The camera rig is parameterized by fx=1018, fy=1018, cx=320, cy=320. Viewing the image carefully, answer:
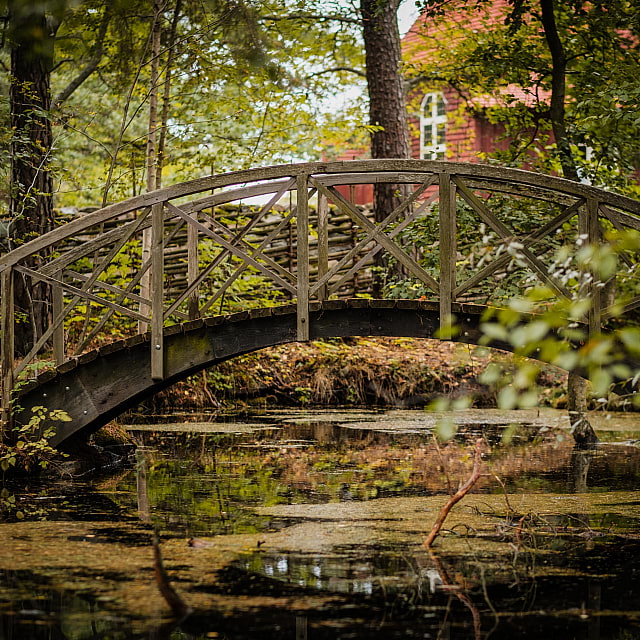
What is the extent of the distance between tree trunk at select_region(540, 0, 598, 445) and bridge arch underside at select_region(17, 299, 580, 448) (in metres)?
3.09

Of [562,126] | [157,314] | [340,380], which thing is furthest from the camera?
[340,380]

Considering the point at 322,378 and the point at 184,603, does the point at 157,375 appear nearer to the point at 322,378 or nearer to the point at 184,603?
the point at 184,603

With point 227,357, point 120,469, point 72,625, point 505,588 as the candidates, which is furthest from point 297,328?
point 72,625

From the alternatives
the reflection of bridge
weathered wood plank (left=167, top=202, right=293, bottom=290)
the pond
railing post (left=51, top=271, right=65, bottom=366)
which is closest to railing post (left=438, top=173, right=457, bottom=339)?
the reflection of bridge

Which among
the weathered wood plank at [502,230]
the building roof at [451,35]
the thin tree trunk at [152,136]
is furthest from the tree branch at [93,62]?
the building roof at [451,35]

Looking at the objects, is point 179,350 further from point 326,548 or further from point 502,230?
point 326,548

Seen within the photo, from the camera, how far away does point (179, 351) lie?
7.88 metres

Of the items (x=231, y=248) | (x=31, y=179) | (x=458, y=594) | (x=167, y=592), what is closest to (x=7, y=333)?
(x=231, y=248)

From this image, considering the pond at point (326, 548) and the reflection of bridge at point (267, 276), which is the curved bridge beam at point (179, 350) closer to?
the reflection of bridge at point (267, 276)

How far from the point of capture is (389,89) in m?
14.6

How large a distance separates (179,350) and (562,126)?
15.9ft

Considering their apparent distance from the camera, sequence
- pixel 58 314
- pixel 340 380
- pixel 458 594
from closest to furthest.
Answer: pixel 458 594
pixel 58 314
pixel 340 380

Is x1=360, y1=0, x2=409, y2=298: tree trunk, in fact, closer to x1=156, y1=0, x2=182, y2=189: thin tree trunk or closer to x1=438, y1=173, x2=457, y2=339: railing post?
x1=156, y1=0, x2=182, y2=189: thin tree trunk

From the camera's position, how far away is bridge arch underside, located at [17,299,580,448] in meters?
7.75
